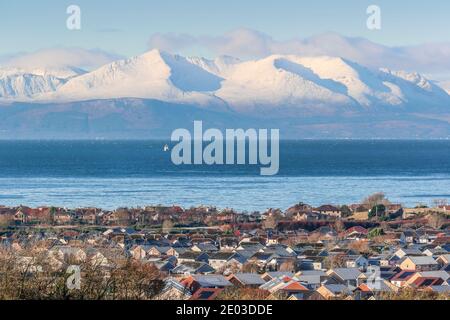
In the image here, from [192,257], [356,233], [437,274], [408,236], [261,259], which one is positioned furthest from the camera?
[356,233]

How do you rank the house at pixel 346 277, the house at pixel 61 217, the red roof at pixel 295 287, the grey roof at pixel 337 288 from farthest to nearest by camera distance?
1. the house at pixel 61 217
2. the house at pixel 346 277
3. the red roof at pixel 295 287
4. the grey roof at pixel 337 288

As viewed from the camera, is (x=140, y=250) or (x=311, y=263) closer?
(x=311, y=263)

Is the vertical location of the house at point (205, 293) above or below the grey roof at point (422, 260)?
above

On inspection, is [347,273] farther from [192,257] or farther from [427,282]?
[192,257]

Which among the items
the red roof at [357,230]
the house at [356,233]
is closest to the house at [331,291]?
the house at [356,233]

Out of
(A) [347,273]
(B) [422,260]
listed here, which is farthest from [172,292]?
(B) [422,260]

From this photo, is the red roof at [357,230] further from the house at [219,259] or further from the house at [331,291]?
the house at [331,291]

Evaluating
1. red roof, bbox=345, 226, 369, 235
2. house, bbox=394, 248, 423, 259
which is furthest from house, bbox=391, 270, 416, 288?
red roof, bbox=345, 226, 369, 235
